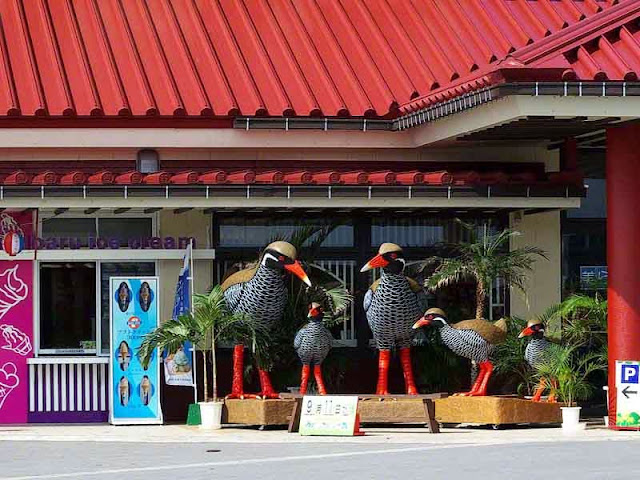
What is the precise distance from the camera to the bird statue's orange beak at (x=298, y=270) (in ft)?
63.0

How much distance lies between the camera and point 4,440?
17969 millimetres

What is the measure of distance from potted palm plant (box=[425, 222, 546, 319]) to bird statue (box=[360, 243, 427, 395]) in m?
0.59

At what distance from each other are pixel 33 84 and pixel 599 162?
784cm

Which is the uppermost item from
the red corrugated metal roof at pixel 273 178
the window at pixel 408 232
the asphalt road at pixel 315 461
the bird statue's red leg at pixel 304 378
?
the red corrugated metal roof at pixel 273 178

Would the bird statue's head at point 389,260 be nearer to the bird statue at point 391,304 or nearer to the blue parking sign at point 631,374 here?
the bird statue at point 391,304

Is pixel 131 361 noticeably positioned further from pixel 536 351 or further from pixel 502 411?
pixel 536 351

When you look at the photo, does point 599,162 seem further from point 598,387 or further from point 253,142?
point 253,142

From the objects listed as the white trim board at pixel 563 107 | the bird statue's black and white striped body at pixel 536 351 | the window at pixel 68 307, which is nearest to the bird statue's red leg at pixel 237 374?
the window at pixel 68 307

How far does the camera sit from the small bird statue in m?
19.2

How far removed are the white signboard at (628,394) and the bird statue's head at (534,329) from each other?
142 cm

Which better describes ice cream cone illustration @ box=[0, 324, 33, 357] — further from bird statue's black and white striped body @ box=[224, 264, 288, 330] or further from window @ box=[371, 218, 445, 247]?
window @ box=[371, 218, 445, 247]

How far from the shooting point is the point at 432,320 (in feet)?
63.5

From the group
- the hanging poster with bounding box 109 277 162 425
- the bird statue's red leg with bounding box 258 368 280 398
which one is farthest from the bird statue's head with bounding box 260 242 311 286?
the hanging poster with bounding box 109 277 162 425

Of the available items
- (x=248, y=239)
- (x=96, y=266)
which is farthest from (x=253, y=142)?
(x=96, y=266)
